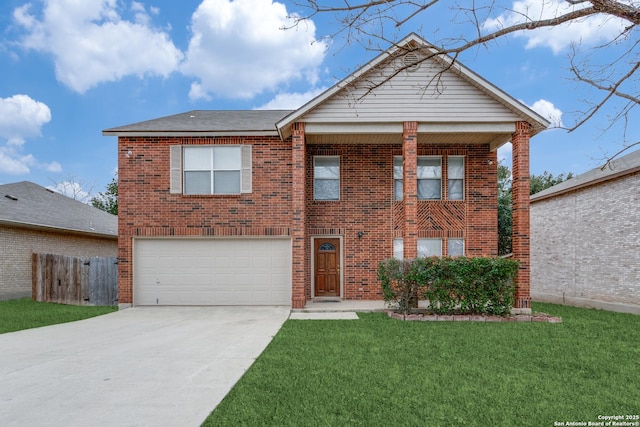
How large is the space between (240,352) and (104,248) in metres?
15.5

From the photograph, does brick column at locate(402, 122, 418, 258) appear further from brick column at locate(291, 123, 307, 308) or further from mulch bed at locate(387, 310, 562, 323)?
brick column at locate(291, 123, 307, 308)

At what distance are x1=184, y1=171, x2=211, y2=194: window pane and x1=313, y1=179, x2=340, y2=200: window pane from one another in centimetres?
329

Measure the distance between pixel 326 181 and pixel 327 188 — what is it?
0.75ft

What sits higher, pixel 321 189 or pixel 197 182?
pixel 197 182

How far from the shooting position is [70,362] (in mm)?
5727

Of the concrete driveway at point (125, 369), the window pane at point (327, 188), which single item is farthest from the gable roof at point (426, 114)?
the concrete driveway at point (125, 369)

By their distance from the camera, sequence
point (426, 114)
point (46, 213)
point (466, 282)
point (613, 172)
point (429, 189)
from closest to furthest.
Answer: point (466, 282)
point (426, 114)
point (613, 172)
point (429, 189)
point (46, 213)

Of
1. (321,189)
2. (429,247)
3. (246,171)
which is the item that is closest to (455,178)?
(429,247)

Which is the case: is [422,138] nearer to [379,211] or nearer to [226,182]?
[379,211]

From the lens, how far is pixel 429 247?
492 inches

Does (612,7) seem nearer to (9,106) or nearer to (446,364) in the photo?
(446,364)

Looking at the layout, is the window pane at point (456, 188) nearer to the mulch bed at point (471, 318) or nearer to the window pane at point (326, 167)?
the window pane at point (326, 167)

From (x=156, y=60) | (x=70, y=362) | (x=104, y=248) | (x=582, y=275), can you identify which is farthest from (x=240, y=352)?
(x=156, y=60)

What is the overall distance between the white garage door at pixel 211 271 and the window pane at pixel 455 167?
571cm
